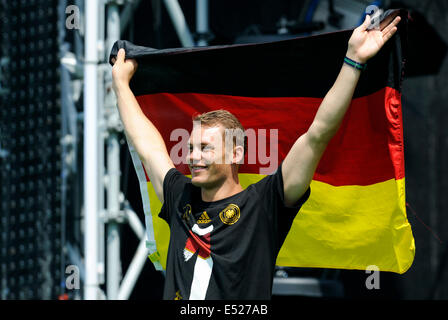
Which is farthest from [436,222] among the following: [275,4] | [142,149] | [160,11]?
[142,149]

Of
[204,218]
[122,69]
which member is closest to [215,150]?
[204,218]

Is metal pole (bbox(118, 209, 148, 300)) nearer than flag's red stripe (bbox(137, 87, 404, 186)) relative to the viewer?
No

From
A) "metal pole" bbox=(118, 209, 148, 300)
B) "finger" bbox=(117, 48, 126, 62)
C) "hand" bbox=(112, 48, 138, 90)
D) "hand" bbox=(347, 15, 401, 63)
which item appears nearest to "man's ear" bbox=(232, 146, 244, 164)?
"hand" bbox=(347, 15, 401, 63)

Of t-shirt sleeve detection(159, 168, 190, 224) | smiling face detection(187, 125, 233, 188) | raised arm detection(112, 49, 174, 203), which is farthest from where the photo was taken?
raised arm detection(112, 49, 174, 203)

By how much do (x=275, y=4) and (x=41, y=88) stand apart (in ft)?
9.78

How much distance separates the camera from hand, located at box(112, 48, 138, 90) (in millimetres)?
3199

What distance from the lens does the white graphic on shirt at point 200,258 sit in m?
2.57

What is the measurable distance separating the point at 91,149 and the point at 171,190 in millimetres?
1950

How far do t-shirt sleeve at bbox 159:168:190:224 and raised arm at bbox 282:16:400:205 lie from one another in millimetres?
517

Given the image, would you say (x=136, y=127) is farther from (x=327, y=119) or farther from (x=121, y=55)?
(x=327, y=119)

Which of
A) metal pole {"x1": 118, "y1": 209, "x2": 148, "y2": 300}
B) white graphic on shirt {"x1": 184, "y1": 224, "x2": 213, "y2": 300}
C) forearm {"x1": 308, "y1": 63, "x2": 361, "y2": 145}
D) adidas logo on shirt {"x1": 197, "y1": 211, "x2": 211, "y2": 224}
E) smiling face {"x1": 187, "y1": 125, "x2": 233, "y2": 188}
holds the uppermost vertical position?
forearm {"x1": 308, "y1": 63, "x2": 361, "y2": 145}

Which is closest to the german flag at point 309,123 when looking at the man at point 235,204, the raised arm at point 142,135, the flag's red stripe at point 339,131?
the flag's red stripe at point 339,131

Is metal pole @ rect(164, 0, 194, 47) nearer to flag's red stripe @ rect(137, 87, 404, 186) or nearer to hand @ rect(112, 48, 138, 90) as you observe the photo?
flag's red stripe @ rect(137, 87, 404, 186)

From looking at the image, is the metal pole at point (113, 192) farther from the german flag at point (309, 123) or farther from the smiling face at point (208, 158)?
the smiling face at point (208, 158)
